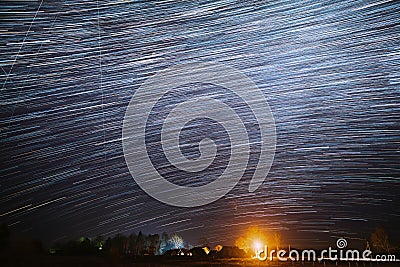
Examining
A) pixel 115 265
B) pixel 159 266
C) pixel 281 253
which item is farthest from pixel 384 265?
pixel 115 265

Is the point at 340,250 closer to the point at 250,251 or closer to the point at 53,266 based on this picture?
the point at 250,251

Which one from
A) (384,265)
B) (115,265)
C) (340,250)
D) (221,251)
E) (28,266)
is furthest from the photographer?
(221,251)

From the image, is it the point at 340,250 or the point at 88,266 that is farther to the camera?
the point at 340,250

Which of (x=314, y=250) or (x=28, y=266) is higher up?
(x=314, y=250)

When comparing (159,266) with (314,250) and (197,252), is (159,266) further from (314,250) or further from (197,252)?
(197,252)

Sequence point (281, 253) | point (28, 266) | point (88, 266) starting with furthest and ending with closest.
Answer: point (281, 253)
point (88, 266)
point (28, 266)

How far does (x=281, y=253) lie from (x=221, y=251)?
766cm

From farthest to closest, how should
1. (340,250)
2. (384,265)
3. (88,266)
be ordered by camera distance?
(340,250), (384,265), (88,266)

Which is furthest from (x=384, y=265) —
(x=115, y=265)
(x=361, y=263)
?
(x=115, y=265)

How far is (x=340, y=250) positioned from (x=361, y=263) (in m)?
1.67

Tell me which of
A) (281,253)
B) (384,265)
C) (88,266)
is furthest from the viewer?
(281,253)

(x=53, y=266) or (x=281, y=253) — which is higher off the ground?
(x=281, y=253)

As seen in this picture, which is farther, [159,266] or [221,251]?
[221,251]

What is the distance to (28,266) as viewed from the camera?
15.2 m
